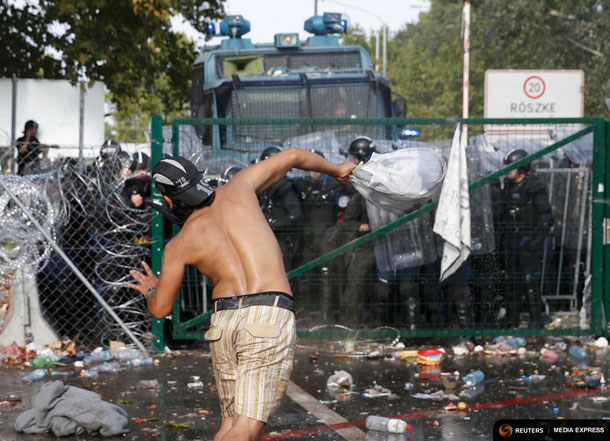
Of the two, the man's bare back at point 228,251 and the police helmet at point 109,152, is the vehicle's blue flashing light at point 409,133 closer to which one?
the police helmet at point 109,152

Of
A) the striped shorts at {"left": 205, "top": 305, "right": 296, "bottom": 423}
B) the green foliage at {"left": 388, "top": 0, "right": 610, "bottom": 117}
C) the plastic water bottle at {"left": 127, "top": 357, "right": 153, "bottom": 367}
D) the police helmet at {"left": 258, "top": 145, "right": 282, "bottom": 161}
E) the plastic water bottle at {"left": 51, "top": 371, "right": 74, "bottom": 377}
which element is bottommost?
the plastic water bottle at {"left": 51, "top": 371, "right": 74, "bottom": 377}

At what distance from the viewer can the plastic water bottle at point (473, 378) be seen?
25.2 ft

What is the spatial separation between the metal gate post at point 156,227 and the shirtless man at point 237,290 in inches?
168

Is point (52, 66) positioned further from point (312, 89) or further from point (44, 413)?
point (44, 413)

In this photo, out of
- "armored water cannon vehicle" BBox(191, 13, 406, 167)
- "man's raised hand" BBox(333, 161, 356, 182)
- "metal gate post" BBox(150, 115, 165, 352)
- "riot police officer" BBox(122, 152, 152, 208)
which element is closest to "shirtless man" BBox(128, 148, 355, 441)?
"man's raised hand" BBox(333, 161, 356, 182)

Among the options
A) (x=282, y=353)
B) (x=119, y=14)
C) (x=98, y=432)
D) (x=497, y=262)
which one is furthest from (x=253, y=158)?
(x=119, y=14)

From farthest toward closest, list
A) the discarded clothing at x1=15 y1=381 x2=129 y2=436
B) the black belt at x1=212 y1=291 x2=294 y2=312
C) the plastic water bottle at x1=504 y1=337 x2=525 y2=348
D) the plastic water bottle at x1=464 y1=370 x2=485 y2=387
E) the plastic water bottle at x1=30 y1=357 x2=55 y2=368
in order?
the plastic water bottle at x1=504 y1=337 x2=525 y2=348 < the plastic water bottle at x1=30 y1=357 x2=55 y2=368 < the plastic water bottle at x1=464 y1=370 x2=485 y2=387 < the discarded clothing at x1=15 y1=381 x2=129 y2=436 < the black belt at x1=212 y1=291 x2=294 y2=312

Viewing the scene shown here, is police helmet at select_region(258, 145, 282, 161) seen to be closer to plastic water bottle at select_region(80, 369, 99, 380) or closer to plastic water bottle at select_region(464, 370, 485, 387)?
plastic water bottle at select_region(80, 369, 99, 380)

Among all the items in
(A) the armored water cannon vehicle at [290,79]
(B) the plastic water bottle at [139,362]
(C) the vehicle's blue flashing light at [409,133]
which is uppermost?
(A) the armored water cannon vehicle at [290,79]

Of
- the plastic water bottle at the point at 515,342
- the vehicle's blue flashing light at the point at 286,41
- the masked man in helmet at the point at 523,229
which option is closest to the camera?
the masked man in helmet at the point at 523,229

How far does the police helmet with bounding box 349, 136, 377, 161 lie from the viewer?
8883 mm

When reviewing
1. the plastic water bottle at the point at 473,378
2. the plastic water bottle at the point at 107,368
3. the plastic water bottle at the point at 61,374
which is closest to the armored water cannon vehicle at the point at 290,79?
the plastic water bottle at the point at 107,368

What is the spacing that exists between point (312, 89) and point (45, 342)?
5065 millimetres

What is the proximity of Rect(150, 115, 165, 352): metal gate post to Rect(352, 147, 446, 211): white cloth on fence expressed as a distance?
148 inches
